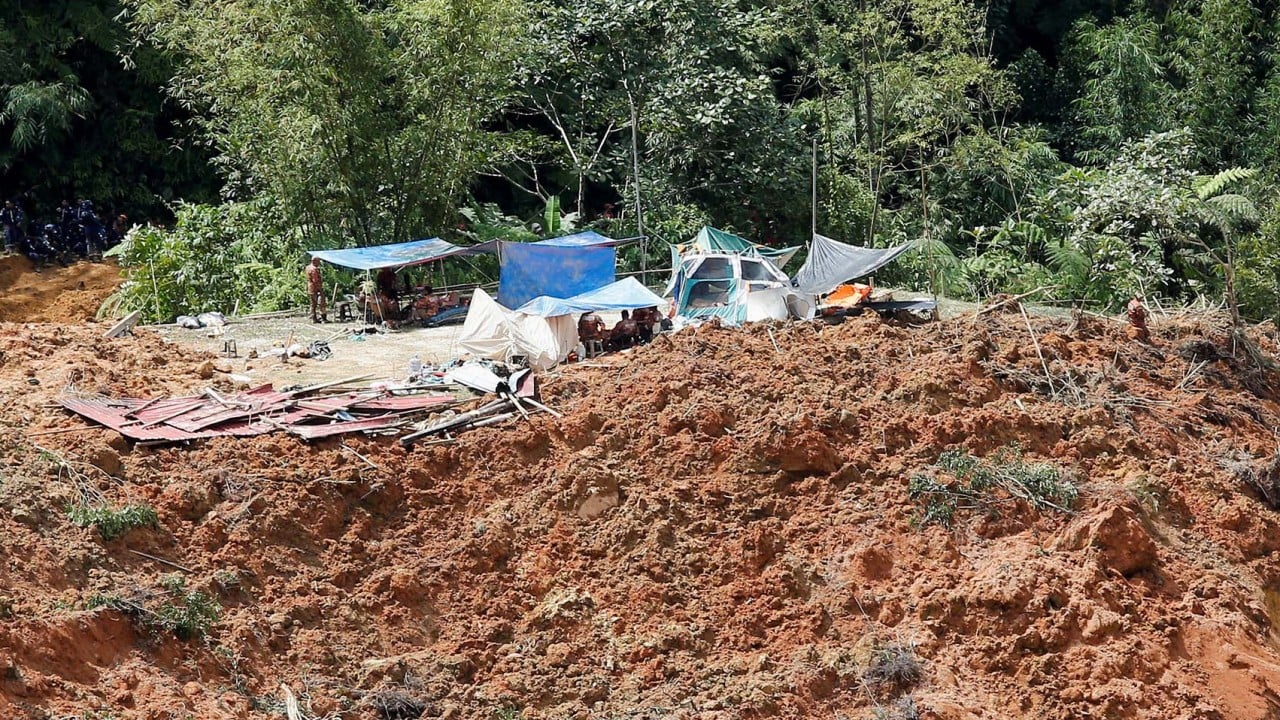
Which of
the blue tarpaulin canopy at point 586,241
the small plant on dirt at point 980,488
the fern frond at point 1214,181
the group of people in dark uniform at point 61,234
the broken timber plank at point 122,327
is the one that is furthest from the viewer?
the group of people in dark uniform at point 61,234

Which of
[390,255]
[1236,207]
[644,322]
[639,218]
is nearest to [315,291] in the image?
[390,255]

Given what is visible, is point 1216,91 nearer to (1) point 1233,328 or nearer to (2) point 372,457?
(1) point 1233,328

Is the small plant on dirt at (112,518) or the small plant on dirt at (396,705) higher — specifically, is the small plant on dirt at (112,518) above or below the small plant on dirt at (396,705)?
above

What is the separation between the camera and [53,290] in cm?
2186

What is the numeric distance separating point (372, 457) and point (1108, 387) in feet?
24.9

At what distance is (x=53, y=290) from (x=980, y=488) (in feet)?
50.3

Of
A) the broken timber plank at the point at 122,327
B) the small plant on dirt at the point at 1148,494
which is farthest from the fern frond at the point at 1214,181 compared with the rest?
the broken timber plank at the point at 122,327

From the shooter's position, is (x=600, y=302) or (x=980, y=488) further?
(x=600, y=302)

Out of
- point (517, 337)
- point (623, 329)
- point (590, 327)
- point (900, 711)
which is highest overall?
point (517, 337)

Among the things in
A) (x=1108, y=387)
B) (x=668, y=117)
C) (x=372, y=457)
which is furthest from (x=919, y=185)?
(x=372, y=457)

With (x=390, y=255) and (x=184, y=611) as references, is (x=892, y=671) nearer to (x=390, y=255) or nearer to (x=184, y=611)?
(x=184, y=611)

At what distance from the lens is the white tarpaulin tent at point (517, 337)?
582 inches

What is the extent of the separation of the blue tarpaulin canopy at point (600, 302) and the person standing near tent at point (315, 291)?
3271mm

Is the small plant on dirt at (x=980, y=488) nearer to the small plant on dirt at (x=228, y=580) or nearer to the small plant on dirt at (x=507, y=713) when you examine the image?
the small plant on dirt at (x=507, y=713)
